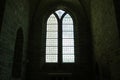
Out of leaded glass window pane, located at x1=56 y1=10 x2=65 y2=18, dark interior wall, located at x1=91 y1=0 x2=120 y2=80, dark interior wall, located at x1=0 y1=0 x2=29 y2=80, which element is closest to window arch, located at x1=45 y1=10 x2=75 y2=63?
leaded glass window pane, located at x1=56 y1=10 x2=65 y2=18

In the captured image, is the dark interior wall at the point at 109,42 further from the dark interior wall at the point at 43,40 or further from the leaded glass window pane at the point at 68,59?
the leaded glass window pane at the point at 68,59

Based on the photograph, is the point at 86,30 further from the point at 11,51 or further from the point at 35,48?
the point at 11,51

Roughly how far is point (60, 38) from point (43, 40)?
3.98 feet

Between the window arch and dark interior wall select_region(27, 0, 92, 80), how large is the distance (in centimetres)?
38

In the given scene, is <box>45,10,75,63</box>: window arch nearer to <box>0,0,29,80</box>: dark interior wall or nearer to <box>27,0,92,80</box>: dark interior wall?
<box>27,0,92,80</box>: dark interior wall

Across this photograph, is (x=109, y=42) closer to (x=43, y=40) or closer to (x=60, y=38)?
(x=60, y=38)

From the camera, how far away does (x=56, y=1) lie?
10734 millimetres

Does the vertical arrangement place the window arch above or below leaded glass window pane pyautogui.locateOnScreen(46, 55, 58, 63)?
above

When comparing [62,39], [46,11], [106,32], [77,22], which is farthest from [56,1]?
[106,32]

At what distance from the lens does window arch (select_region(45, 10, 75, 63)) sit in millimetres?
9816

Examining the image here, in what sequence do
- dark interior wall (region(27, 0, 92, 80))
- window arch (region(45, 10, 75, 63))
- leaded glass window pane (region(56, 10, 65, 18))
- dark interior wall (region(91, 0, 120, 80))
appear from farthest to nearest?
leaded glass window pane (region(56, 10, 65, 18)) < window arch (region(45, 10, 75, 63)) < dark interior wall (region(27, 0, 92, 80)) < dark interior wall (region(91, 0, 120, 80))

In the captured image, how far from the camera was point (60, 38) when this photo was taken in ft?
33.3

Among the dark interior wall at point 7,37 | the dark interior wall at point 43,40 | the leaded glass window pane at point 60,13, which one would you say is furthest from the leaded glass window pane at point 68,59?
the dark interior wall at point 7,37

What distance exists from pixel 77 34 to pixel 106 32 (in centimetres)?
382
